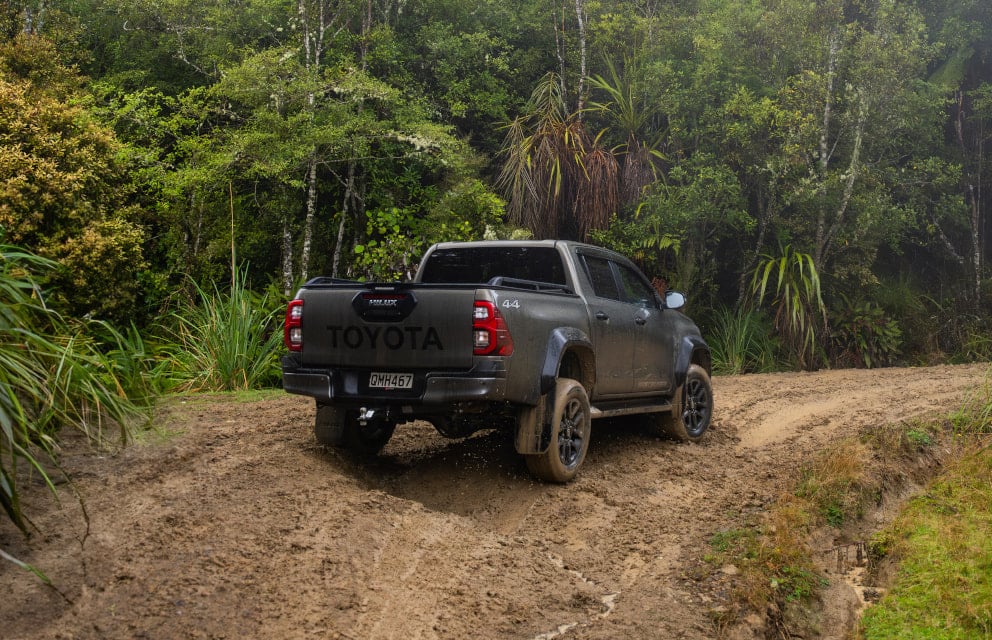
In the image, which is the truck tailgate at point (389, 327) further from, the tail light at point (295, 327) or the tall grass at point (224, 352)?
the tall grass at point (224, 352)

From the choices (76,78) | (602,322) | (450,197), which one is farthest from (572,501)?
(76,78)

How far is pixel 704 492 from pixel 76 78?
11141mm

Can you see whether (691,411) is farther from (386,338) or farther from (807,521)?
(386,338)

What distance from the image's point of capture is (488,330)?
5668 millimetres

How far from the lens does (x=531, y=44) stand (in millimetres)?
17594

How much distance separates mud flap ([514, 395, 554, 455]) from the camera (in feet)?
19.7

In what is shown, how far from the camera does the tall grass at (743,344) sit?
15023 mm

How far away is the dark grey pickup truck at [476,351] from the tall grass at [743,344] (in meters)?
8.13

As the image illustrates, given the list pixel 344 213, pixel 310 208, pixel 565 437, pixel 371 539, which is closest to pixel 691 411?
pixel 565 437

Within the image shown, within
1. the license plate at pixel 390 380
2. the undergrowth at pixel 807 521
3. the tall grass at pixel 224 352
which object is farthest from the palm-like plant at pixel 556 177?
the license plate at pixel 390 380

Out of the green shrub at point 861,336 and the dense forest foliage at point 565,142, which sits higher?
the dense forest foliage at point 565,142

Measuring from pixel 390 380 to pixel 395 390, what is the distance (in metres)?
0.09

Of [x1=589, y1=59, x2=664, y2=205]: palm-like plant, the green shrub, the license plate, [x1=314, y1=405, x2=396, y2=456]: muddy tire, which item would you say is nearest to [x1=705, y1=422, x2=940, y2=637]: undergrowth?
the license plate

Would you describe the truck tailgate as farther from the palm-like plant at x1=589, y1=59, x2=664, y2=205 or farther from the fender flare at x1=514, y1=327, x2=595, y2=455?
the palm-like plant at x1=589, y1=59, x2=664, y2=205
